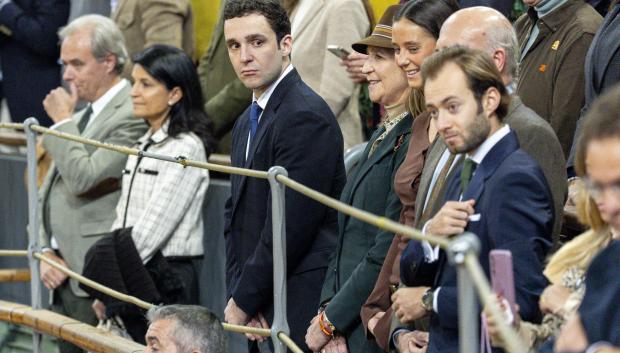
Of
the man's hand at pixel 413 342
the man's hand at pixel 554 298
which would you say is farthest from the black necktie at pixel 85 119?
the man's hand at pixel 554 298

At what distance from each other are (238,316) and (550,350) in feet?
6.61

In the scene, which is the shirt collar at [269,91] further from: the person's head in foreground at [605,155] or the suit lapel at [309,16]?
the person's head in foreground at [605,155]

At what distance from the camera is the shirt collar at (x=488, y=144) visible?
3912mm

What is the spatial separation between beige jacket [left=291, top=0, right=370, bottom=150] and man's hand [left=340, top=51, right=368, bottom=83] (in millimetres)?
351

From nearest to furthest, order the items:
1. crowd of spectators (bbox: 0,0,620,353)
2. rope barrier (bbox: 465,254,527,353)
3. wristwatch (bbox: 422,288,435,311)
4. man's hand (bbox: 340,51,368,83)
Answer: rope barrier (bbox: 465,254,527,353) < crowd of spectators (bbox: 0,0,620,353) < wristwatch (bbox: 422,288,435,311) < man's hand (bbox: 340,51,368,83)

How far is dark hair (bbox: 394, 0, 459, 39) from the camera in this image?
15.6ft

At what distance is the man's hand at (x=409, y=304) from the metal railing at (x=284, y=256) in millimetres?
267

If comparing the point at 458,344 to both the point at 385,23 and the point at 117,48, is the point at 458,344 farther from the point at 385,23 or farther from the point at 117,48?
the point at 117,48

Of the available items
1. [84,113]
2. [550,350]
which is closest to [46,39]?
[84,113]

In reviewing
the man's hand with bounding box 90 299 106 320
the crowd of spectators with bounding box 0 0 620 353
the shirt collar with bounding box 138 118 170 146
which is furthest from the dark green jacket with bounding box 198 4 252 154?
the man's hand with bounding box 90 299 106 320

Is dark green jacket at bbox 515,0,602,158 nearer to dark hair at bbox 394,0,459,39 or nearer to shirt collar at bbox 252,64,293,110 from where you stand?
dark hair at bbox 394,0,459,39

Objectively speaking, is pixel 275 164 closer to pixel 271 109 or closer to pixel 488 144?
pixel 271 109

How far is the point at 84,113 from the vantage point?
719 cm

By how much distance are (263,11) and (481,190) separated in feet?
5.60
